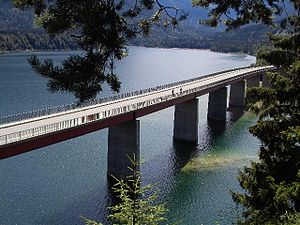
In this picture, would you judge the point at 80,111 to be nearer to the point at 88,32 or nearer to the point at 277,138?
the point at 277,138

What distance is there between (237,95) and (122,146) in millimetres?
65342

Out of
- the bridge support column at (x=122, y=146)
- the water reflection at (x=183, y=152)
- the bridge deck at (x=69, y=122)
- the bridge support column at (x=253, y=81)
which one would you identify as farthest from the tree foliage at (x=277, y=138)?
the bridge support column at (x=253, y=81)

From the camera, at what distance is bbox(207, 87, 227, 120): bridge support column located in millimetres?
90312

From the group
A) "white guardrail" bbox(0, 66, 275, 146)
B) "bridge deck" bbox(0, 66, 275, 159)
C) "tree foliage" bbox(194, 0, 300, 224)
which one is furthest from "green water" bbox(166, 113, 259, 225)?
"tree foliage" bbox(194, 0, 300, 224)

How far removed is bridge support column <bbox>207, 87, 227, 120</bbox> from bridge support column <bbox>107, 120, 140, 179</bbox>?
4300 cm

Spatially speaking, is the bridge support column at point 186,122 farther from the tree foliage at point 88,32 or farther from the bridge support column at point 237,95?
the tree foliage at point 88,32

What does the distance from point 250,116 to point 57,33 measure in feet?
286

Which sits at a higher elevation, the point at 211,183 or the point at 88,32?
the point at 88,32

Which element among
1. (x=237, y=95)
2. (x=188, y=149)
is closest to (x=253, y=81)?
(x=237, y=95)

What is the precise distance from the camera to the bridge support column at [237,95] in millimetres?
109062

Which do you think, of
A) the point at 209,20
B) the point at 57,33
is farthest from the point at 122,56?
the point at 209,20

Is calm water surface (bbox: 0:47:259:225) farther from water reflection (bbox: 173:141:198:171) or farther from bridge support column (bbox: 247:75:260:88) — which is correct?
bridge support column (bbox: 247:75:260:88)

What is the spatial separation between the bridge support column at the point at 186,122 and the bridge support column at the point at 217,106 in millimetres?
20398

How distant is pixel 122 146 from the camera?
163 feet
